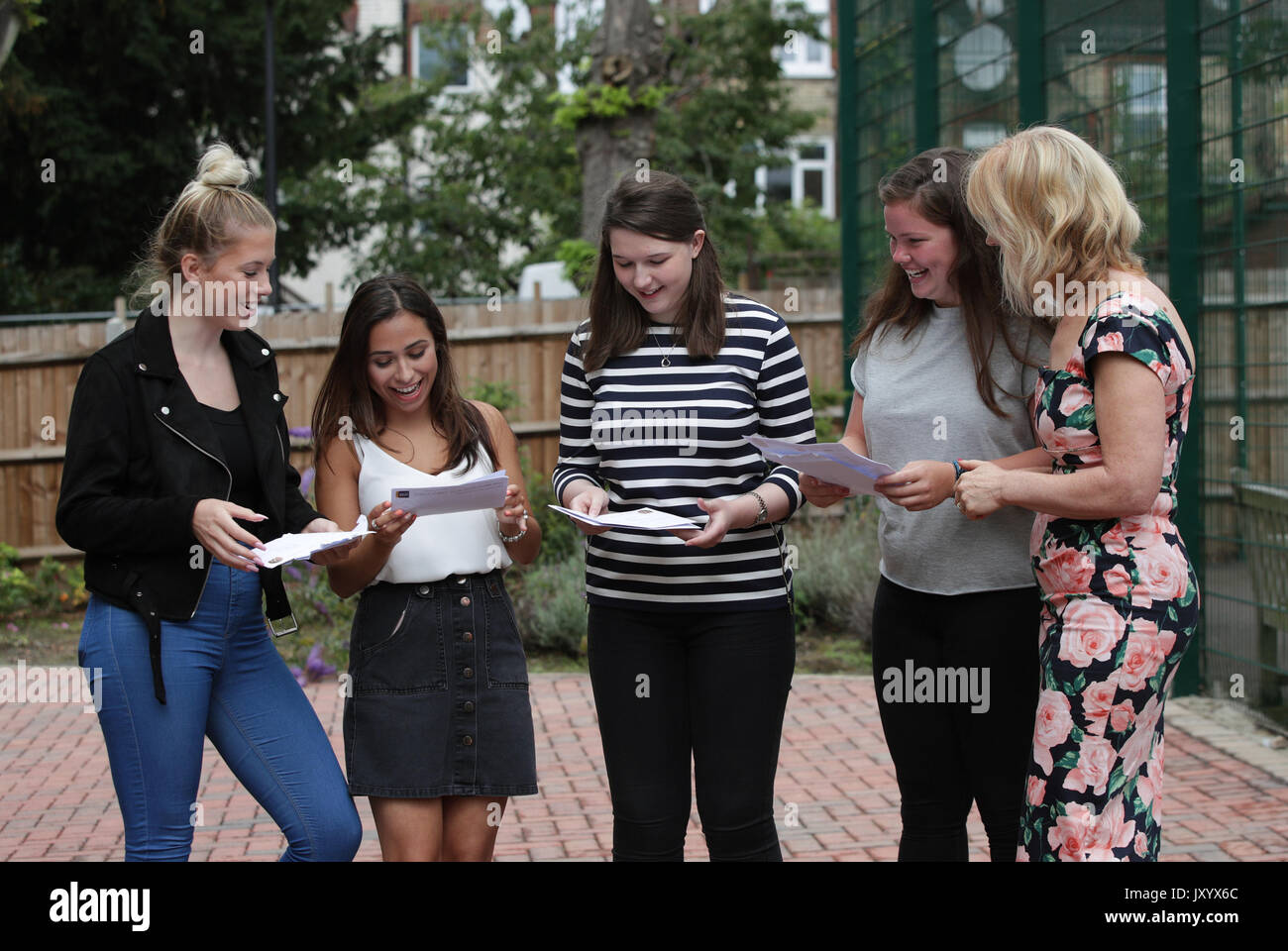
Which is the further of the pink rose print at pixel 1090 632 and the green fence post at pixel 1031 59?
Answer: the green fence post at pixel 1031 59

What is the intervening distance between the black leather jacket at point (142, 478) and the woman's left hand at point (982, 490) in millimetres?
1570

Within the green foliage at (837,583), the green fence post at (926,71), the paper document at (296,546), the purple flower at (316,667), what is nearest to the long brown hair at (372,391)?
the paper document at (296,546)

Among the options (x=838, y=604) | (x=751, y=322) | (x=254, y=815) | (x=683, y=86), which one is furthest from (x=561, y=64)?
(x=751, y=322)

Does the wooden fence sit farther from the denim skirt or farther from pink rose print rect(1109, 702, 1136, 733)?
pink rose print rect(1109, 702, 1136, 733)

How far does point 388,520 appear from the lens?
3.14m

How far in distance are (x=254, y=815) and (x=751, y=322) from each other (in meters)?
3.36

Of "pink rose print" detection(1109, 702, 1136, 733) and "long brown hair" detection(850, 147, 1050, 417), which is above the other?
A: "long brown hair" detection(850, 147, 1050, 417)

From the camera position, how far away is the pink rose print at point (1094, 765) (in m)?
2.93

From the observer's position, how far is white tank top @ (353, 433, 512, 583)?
3395 millimetres

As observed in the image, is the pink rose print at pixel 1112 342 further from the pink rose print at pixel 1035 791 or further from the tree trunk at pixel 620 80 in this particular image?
the tree trunk at pixel 620 80

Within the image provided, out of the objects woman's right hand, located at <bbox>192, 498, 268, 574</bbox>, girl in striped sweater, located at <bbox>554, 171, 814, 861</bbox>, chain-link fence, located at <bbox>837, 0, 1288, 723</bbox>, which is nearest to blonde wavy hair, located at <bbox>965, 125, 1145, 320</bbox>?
girl in striped sweater, located at <bbox>554, 171, 814, 861</bbox>

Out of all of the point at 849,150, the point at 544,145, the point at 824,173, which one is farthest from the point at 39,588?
the point at 824,173

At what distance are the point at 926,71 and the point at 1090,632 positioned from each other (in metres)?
7.66
